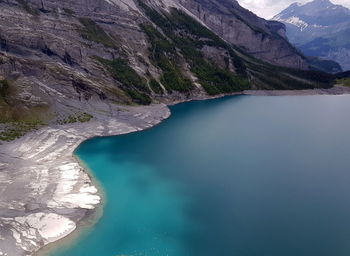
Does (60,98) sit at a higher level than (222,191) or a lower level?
higher

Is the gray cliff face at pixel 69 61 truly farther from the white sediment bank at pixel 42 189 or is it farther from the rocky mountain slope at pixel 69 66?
the white sediment bank at pixel 42 189

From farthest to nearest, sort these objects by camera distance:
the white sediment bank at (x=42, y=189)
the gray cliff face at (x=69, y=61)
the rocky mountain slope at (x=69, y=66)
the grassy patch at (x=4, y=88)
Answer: the gray cliff face at (x=69, y=61), the rocky mountain slope at (x=69, y=66), the grassy patch at (x=4, y=88), the white sediment bank at (x=42, y=189)

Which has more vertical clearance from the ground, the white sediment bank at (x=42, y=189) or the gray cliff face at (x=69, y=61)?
the gray cliff face at (x=69, y=61)

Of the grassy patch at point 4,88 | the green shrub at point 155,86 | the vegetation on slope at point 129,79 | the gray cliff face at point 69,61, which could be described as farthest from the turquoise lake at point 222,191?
the green shrub at point 155,86

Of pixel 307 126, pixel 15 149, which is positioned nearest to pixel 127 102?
pixel 15 149

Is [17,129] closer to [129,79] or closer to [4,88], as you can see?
[4,88]

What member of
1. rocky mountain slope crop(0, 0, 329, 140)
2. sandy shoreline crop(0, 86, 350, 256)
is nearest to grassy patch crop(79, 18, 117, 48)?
rocky mountain slope crop(0, 0, 329, 140)

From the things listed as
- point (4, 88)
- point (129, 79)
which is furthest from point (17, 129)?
point (129, 79)
